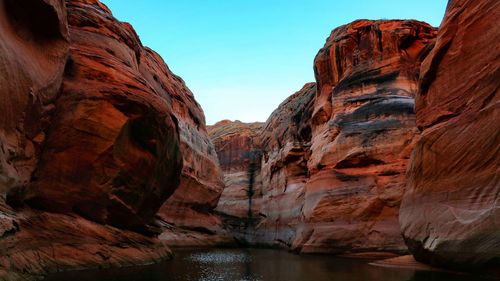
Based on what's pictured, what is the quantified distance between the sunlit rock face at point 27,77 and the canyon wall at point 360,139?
16.8 meters

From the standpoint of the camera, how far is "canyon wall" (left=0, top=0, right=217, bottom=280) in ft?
31.6

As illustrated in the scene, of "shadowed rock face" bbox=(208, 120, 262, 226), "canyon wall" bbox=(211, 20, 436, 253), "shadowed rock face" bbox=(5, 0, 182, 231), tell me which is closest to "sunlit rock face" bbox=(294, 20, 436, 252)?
"canyon wall" bbox=(211, 20, 436, 253)

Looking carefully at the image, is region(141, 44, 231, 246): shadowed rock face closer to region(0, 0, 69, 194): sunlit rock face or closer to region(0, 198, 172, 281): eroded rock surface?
region(0, 198, 172, 281): eroded rock surface

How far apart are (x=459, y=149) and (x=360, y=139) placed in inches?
532

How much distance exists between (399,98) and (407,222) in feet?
42.8

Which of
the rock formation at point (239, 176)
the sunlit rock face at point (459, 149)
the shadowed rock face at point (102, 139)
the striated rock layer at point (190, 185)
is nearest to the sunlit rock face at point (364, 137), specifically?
the sunlit rock face at point (459, 149)

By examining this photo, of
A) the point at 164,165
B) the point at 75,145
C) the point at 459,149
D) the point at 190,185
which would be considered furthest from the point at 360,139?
the point at 75,145

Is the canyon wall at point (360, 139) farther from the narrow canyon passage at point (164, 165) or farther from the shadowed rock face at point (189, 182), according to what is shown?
the shadowed rock face at point (189, 182)

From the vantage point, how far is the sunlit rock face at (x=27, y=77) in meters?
9.30

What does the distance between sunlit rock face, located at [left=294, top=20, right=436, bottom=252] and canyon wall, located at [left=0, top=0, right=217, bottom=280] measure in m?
10.6

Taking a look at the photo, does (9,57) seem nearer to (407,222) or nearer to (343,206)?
(407,222)

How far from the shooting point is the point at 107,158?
13.1 metres

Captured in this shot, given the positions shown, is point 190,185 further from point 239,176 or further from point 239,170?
point 239,170

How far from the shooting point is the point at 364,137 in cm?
2388
